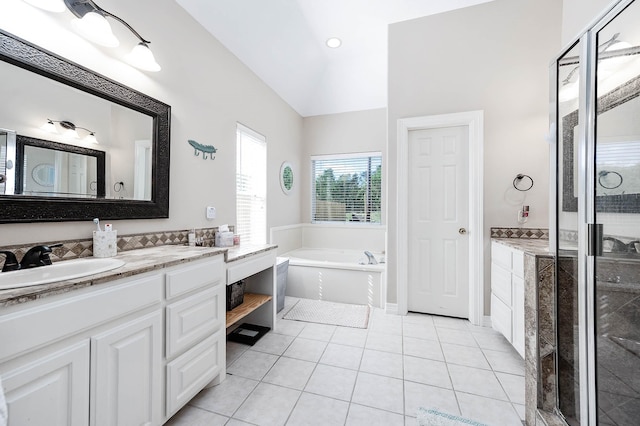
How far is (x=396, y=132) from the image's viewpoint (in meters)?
2.88

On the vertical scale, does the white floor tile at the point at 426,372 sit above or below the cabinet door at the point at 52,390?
below

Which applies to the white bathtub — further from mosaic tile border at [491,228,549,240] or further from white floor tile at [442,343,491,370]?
mosaic tile border at [491,228,549,240]

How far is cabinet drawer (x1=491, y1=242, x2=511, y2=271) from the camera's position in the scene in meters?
2.16

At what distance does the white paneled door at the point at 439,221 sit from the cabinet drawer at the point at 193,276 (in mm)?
2071

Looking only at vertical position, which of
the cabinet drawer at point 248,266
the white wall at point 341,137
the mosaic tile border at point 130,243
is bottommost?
the cabinet drawer at point 248,266

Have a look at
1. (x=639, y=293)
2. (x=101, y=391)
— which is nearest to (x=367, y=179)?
(x=639, y=293)

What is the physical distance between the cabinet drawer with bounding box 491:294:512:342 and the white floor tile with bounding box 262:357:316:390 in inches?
63.1

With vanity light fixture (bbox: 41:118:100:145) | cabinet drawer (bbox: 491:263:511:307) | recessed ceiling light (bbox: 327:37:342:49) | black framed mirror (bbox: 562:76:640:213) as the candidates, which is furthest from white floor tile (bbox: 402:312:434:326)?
recessed ceiling light (bbox: 327:37:342:49)

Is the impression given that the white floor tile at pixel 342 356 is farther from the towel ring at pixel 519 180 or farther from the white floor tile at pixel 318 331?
the towel ring at pixel 519 180

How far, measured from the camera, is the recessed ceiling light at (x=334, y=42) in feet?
10.8

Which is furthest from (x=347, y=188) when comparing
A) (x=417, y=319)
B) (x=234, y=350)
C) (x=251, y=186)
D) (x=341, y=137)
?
(x=234, y=350)

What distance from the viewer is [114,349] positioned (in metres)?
1.07

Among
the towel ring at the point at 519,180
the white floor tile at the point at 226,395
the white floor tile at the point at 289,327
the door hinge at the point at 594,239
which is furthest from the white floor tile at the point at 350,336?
the towel ring at the point at 519,180

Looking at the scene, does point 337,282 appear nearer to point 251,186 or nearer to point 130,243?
point 251,186
